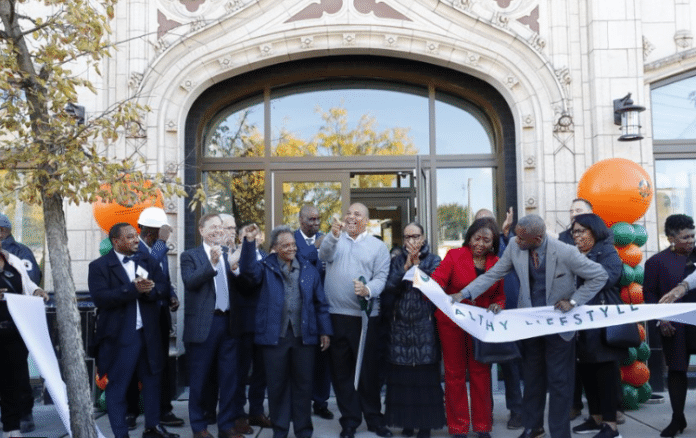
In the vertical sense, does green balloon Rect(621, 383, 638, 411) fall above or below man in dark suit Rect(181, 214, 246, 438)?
below

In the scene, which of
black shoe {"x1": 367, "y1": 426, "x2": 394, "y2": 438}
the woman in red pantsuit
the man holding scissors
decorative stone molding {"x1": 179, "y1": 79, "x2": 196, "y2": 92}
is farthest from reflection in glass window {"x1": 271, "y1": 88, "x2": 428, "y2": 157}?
black shoe {"x1": 367, "y1": 426, "x2": 394, "y2": 438}

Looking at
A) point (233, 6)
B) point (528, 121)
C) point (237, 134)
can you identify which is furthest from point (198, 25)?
point (528, 121)

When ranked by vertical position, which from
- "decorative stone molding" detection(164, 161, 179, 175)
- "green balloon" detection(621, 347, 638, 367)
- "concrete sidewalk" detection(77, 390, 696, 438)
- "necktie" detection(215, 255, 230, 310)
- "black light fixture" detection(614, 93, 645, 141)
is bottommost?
"concrete sidewalk" detection(77, 390, 696, 438)

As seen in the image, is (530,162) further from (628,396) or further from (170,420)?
(170,420)

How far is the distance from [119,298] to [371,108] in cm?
521

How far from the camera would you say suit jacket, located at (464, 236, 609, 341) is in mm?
5715

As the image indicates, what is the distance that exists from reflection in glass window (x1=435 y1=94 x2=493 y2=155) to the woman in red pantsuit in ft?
12.8

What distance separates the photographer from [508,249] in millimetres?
5977

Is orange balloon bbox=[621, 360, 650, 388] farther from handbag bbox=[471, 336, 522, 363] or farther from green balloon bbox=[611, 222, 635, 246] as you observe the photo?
handbag bbox=[471, 336, 522, 363]

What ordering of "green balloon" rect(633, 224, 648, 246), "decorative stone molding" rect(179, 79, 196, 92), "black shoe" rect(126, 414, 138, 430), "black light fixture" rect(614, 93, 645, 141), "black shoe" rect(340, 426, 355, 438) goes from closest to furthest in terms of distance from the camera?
"black shoe" rect(340, 426, 355, 438)
"black shoe" rect(126, 414, 138, 430)
"green balloon" rect(633, 224, 648, 246)
"black light fixture" rect(614, 93, 645, 141)
"decorative stone molding" rect(179, 79, 196, 92)

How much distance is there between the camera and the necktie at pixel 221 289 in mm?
6525

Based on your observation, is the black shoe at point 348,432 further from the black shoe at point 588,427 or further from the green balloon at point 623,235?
the green balloon at point 623,235

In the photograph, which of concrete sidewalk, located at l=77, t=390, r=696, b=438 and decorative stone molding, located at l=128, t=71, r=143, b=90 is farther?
decorative stone molding, located at l=128, t=71, r=143, b=90

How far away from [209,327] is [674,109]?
6643 mm
